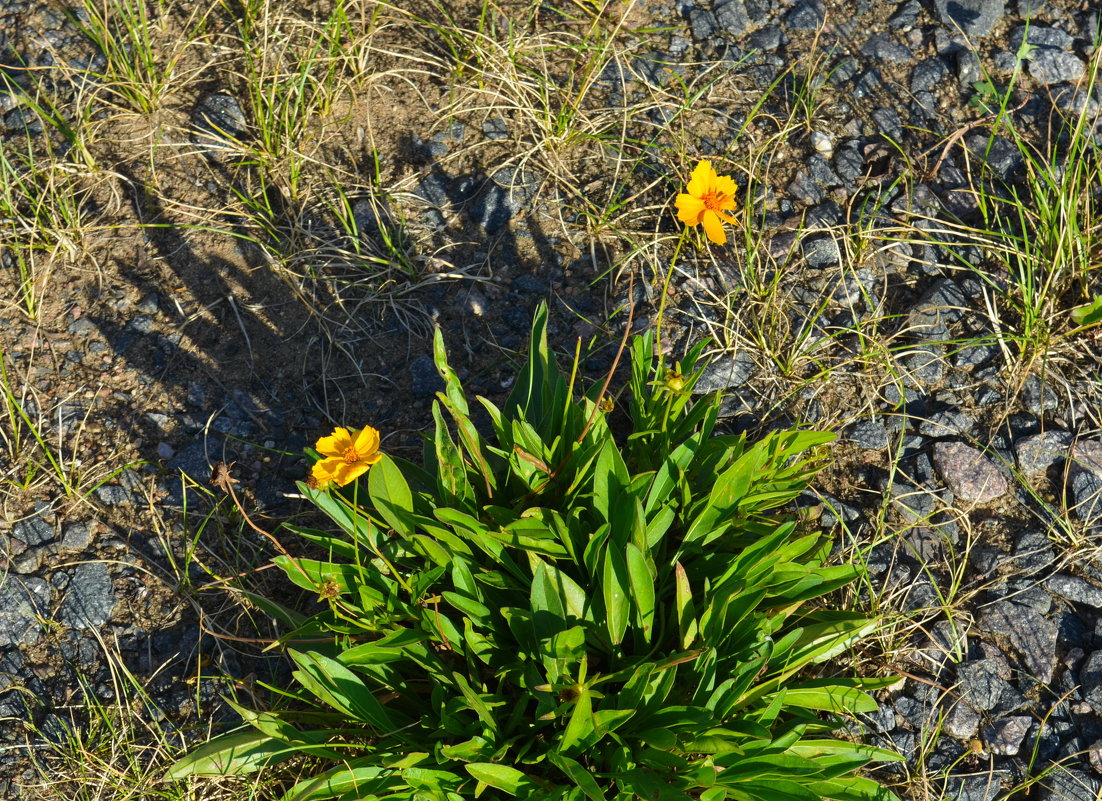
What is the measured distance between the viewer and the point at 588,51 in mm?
3176

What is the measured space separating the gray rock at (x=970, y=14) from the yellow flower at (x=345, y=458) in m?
2.61

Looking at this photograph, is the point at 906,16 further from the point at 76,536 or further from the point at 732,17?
the point at 76,536

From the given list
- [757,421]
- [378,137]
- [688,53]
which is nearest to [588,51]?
[688,53]

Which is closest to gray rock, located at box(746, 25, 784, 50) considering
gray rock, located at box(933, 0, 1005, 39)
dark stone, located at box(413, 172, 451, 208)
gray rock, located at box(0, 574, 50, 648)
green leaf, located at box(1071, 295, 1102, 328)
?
gray rock, located at box(933, 0, 1005, 39)

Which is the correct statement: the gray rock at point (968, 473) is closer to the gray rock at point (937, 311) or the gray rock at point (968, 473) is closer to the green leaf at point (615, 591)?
the gray rock at point (937, 311)

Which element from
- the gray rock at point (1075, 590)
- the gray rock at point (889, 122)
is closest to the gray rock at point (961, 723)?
the gray rock at point (1075, 590)

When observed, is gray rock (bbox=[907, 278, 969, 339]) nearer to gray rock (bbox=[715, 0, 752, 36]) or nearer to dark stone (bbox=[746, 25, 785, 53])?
dark stone (bbox=[746, 25, 785, 53])

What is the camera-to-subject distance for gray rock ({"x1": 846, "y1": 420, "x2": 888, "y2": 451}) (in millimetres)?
2525

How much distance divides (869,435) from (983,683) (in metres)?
0.69

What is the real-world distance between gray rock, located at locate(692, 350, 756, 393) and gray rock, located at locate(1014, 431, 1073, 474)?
75 cm

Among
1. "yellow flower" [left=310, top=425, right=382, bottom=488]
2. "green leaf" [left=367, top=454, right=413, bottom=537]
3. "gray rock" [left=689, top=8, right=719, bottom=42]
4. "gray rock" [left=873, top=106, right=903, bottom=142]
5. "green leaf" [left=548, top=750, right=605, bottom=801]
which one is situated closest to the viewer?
"green leaf" [left=548, top=750, right=605, bottom=801]

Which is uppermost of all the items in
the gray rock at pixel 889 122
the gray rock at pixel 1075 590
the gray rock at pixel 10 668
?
the gray rock at pixel 889 122

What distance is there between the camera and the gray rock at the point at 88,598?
7.59ft

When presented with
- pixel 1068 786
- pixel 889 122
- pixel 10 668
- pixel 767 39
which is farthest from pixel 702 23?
pixel 10 668
